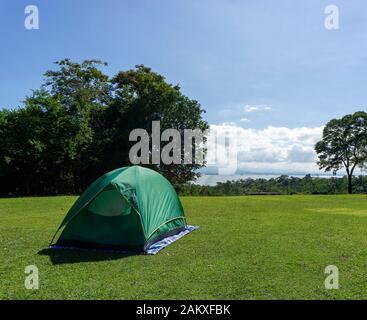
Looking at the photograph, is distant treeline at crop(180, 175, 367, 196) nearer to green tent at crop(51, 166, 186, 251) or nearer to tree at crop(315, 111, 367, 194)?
tree at crop(315, 111, 367, 194)

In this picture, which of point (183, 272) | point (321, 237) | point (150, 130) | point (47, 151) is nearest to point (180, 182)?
point (150, 130)

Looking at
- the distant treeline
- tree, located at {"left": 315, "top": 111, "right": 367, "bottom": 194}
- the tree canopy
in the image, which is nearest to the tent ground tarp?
the tree canopy

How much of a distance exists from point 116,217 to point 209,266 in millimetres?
2558

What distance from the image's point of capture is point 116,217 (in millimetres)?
8148

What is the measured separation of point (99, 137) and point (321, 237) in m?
23.0

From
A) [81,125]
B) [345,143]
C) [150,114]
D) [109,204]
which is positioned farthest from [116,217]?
[345,143]

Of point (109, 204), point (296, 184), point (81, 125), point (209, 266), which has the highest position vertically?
point (81, 125)

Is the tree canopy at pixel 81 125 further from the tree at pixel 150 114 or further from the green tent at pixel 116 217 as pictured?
the green tent at pixel 116 217

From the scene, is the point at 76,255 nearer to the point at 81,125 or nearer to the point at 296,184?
the point at 81,125

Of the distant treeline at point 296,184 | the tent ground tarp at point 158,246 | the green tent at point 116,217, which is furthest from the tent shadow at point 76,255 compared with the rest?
the distant treeline at point 296,184

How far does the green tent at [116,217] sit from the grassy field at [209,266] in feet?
1.48

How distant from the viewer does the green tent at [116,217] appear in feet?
26.0

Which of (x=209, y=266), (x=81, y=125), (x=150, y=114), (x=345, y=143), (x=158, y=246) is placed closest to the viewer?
(x=209, y=266)

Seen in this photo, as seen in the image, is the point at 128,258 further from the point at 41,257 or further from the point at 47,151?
the point at 47,151
